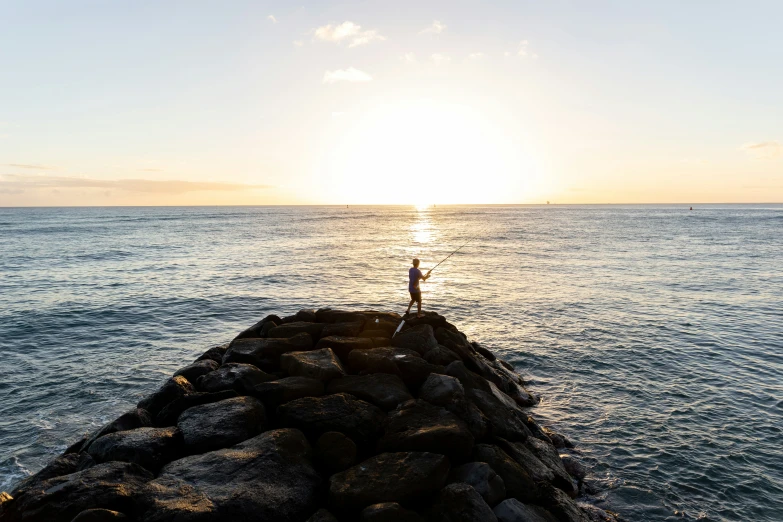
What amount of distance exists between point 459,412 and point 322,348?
4.25m

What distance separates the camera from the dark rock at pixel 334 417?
872cm

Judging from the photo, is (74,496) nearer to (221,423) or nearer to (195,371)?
(221,423)

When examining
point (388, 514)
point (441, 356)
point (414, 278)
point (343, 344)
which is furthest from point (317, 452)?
point (414, 278)

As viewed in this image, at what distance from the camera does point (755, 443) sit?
470 inches

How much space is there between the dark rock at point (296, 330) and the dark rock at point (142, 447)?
523 cm

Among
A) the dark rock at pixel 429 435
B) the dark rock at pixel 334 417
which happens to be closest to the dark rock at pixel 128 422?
the dark rock at pixel 334 417

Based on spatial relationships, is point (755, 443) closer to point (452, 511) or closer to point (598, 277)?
point (452, 511)

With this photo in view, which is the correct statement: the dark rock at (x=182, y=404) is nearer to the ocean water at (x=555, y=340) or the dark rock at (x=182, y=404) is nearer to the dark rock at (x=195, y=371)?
the dark rock at (x=195, y=371)

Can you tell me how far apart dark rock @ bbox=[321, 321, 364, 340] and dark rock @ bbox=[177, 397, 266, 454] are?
14.2 ft

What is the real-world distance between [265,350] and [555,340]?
13432mm

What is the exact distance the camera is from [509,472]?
8.40m

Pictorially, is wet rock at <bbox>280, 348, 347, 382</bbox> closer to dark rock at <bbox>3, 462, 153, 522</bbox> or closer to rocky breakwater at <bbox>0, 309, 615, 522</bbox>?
rocky breakwater at <bbox>0, 309, 615, 522</bbox>

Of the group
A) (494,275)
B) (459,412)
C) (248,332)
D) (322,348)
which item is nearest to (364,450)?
(459,412)

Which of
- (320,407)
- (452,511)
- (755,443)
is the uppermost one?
(320,407)
